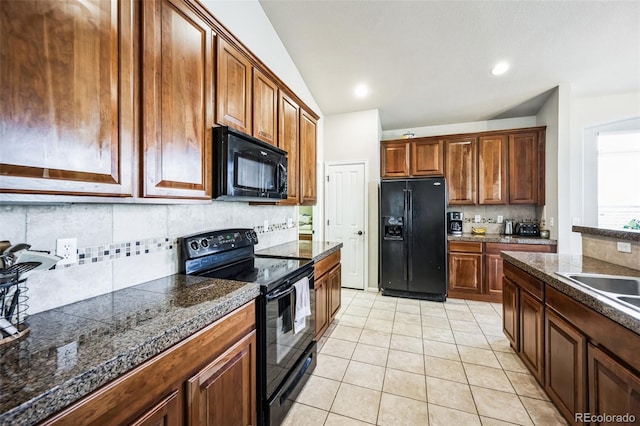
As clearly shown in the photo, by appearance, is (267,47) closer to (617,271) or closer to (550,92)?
(617,271)

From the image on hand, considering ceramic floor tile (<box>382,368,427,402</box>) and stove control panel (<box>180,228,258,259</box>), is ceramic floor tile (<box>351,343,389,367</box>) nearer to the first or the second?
ceramic floor tile (<box>382,368,427,402</box>)

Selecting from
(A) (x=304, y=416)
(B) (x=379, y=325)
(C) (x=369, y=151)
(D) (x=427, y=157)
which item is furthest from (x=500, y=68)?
(A) (x=304, y=416)

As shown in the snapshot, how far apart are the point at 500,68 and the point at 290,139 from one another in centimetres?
265

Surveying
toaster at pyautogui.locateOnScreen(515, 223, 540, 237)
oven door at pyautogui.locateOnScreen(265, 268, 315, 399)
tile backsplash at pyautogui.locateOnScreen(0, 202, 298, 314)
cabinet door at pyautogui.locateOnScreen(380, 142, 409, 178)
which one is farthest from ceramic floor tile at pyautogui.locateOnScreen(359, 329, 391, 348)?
toaster at pyautogui.locateOnScreen(515, 223, 540, 237)

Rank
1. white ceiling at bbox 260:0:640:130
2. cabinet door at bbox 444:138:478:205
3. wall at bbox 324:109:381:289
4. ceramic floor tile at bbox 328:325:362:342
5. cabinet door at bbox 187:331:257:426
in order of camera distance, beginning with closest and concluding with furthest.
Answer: cabinet door at bbox 187:331:257:426 < white ceiling at bbox 260:0:640:130 < ceramic floor tile at bbox 328:325:362:342 < cabinet door at bbox 444:138:478:205 < wall at bbox 324:109:381:289

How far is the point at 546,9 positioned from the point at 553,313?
2.61 meters

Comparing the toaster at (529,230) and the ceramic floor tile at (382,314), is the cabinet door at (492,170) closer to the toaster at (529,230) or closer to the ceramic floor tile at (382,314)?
the toaster at (529,230)

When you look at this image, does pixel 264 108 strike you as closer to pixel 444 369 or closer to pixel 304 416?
pixel 304 416

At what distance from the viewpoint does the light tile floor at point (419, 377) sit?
5.39ft

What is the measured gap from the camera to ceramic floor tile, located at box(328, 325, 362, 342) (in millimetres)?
2633

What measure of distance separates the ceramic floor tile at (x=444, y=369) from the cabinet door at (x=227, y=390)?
1471mm

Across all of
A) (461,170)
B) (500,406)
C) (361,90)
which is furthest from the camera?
(461,170)

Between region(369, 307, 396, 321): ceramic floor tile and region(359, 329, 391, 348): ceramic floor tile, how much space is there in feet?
1.25

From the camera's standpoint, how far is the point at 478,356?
230 cm
